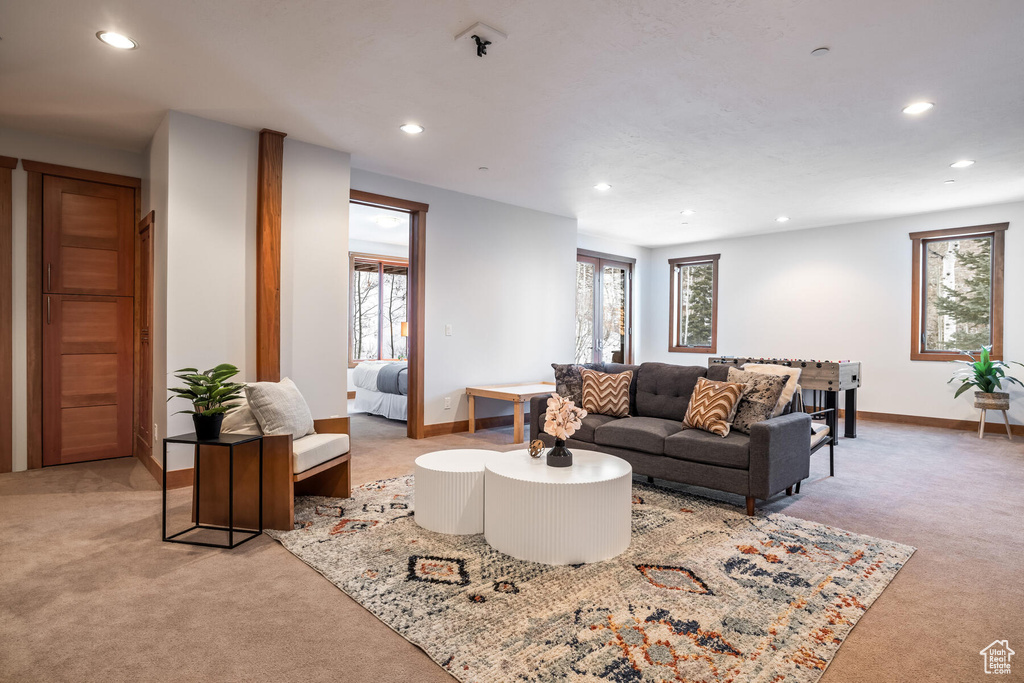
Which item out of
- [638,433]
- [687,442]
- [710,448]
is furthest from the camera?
[638,433]

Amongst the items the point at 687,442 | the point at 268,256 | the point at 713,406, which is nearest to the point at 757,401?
the point at 713,406

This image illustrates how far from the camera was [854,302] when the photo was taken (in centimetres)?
737

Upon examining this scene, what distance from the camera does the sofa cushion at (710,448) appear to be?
336 cm

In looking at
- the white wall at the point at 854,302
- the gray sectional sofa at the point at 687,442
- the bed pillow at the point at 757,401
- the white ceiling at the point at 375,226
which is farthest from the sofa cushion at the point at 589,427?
the white wall at the point at 854,302

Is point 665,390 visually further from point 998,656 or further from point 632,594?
point 998,656

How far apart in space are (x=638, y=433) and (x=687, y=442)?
0.36 meters

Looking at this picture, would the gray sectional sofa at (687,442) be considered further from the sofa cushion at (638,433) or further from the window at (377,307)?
the window at (377,307)

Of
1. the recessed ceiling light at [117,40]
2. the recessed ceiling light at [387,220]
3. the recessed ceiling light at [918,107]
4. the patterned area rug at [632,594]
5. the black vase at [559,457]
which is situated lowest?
the patterned area rug at [632,594]

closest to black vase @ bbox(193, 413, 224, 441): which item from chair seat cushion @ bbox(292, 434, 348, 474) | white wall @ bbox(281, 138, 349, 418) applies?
chair seat cushion @ bbox(292, 434, 348, 474)

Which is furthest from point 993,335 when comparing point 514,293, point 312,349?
point 312,349

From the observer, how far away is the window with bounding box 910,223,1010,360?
6.32m

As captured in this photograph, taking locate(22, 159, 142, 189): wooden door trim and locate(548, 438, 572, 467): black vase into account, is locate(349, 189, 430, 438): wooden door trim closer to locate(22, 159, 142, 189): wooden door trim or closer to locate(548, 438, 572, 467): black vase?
locate(22, 159, 142, 189): wooden door trim

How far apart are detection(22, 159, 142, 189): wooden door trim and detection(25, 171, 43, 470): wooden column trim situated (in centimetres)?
5

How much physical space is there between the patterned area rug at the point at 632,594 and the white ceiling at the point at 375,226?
15.4 feet
